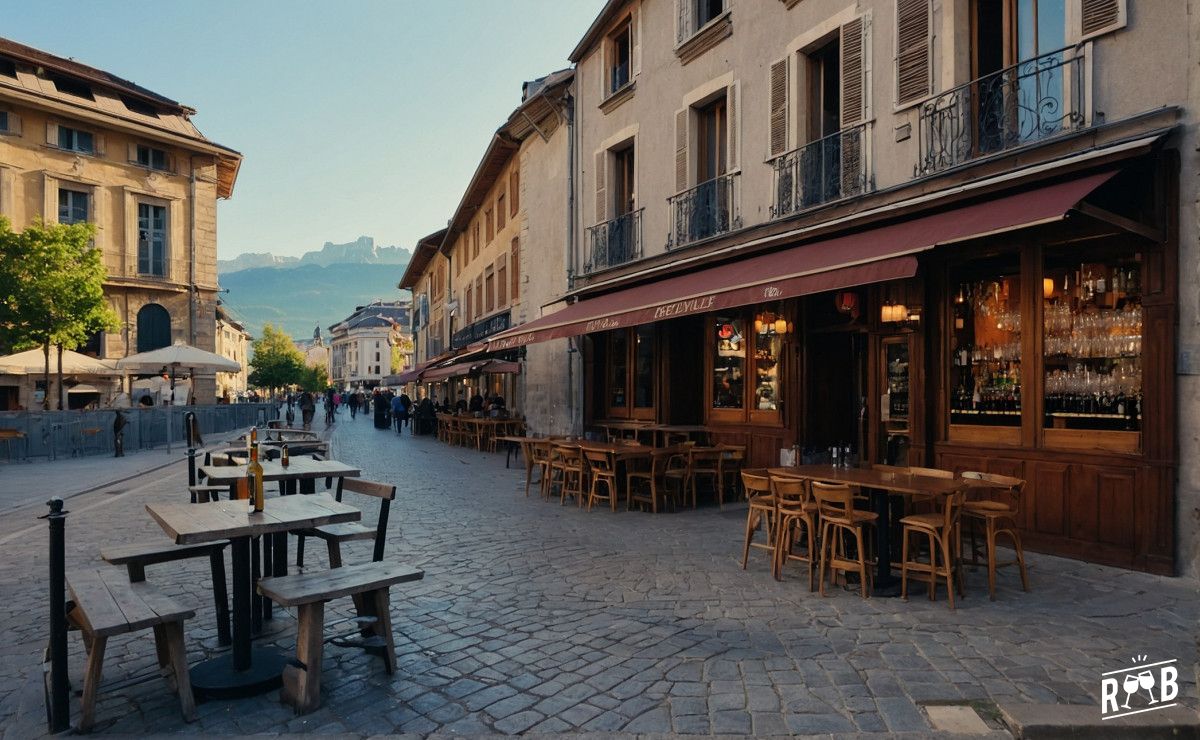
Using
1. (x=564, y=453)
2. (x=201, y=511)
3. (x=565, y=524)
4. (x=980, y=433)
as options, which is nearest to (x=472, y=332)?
(x=564, y=453)

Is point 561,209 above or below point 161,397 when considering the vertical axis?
above

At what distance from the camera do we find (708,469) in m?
9.98

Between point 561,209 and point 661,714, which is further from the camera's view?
point 561,209

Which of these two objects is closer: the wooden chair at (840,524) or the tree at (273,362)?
the wooden chair at (840,524)

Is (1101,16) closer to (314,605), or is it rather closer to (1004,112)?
(1004,112)

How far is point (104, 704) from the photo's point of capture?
365 cm

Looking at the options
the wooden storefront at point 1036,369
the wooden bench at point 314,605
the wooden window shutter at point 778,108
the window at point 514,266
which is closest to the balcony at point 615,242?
the wooden window shutter at point 778,108

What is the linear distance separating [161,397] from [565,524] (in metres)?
26.5

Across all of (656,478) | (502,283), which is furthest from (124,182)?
(656,478)

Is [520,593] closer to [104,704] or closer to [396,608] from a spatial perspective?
[396,608]

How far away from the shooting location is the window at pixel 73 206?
27938 mm

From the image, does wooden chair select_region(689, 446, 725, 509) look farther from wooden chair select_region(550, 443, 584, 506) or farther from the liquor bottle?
the liquor bottle

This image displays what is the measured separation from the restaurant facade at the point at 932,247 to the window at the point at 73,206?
2452cm

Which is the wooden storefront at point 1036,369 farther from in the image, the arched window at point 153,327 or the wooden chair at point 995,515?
the arched window at point 153,327
